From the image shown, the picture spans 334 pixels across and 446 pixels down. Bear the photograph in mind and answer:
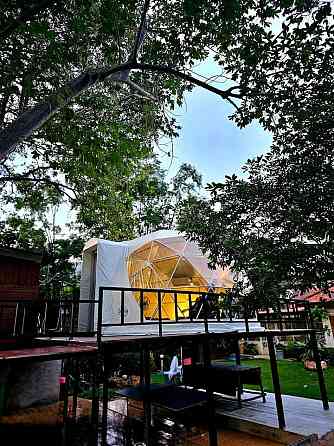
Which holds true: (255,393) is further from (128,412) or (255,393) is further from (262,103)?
(262,103)

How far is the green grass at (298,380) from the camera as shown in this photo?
10.1m

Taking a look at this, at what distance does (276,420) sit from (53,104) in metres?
8.31

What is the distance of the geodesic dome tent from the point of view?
10070 millimetres

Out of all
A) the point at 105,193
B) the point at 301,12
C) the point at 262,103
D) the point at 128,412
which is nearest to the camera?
the point at 301,12

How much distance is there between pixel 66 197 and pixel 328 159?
9.11 meters

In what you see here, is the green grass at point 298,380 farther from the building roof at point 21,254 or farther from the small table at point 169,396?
the building roof at point 21,254

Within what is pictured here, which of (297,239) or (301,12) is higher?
(301,12)

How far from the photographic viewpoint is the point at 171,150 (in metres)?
7.49

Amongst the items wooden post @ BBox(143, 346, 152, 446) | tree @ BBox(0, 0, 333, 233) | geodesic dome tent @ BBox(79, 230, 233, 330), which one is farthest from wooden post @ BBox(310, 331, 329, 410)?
tree @ BBox(0, 0, 333, 233)

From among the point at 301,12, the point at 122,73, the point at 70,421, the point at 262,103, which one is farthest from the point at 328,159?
the point at 70,421

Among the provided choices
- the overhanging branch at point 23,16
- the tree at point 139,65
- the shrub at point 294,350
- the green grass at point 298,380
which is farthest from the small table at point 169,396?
the shrub at point 294,350

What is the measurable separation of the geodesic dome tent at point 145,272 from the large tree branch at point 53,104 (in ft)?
17.2

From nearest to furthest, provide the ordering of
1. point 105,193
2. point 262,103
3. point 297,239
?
point 297,239, point 262,103, point 105,193

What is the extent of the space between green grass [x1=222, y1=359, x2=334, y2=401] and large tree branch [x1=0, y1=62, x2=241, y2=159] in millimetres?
9644
